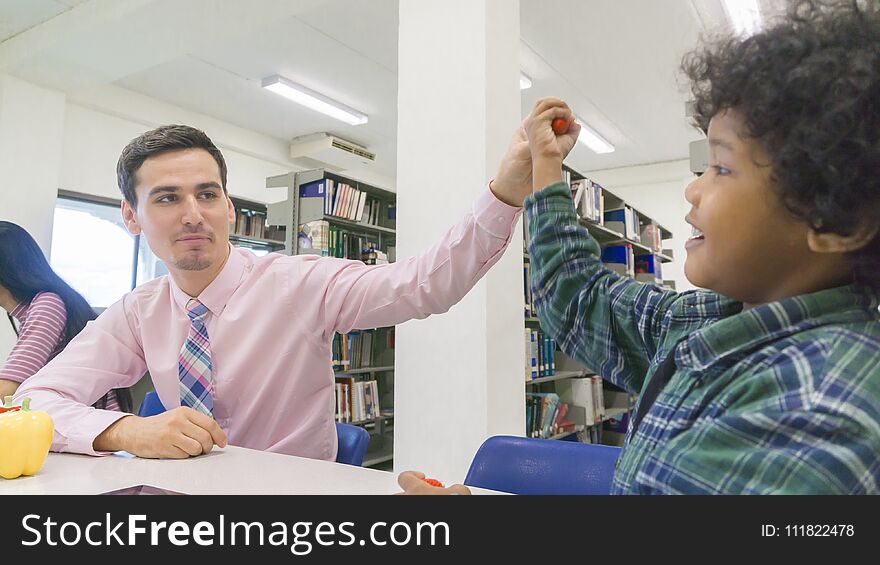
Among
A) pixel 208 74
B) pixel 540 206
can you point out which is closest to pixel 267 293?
pixel 540 206

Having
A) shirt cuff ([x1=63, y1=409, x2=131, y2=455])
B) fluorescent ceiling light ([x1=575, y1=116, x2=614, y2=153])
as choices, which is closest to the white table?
shirt cuff ([x1=63, y1=409, x2=131, y2=455])

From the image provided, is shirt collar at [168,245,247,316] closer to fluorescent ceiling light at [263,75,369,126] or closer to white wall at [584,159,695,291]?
fluorescent ceiling light at [263,75,369,126]

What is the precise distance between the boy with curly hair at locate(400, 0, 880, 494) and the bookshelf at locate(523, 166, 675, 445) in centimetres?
285

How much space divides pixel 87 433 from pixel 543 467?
2.86 ft

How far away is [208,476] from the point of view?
995 mm

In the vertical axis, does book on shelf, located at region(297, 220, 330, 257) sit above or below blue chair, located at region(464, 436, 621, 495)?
above

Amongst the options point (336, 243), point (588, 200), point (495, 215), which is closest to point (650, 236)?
point (588, 200)

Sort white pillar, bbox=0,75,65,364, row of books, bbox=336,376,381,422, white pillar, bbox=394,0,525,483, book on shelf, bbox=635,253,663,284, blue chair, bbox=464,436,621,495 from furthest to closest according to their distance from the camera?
book on shelf, bbox=635,253,663,284, white pillar, bbox=0,75,65,364, row of books, bbox=336,376,381,422, white pillar, bbox=394,0,525,483, blue chair, bbox=464,436,621,495

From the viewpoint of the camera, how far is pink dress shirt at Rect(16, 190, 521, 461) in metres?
1.44

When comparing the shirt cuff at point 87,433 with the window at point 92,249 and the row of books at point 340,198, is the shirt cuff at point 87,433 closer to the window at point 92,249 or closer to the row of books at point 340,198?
the row of books at point 340,198

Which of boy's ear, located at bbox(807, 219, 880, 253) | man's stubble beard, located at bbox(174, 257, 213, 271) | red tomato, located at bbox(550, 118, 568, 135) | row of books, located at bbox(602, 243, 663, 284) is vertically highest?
row of books, located at bbox(602, 243, 663, 284)

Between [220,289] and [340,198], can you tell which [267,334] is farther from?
[340,198]

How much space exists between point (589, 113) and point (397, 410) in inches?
189
